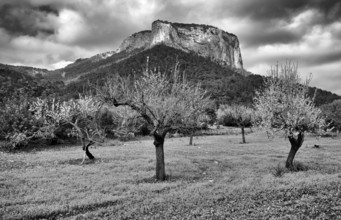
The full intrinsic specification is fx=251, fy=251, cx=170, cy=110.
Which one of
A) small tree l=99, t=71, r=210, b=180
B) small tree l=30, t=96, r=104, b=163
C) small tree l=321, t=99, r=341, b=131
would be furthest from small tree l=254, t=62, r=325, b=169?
small tree l=321, t=99, r=341, b=131

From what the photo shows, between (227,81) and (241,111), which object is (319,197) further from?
(227,81)

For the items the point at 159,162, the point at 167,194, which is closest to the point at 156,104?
the point at 159,162

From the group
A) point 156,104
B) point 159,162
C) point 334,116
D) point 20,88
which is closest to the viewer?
point 159,162

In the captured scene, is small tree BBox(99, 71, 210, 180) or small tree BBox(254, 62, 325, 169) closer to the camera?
small tree BBox(99, 71, 210, 180)

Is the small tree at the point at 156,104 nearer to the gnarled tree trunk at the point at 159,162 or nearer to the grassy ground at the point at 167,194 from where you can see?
the gnarled tree trunk at the point at 159,162

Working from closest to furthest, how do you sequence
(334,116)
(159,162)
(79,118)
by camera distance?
(159,162)
(79,118)
(334,116)

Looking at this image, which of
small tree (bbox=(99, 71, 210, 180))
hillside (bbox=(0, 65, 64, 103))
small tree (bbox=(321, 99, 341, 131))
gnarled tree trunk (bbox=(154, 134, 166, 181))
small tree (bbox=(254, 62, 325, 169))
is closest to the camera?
small tree (bbox=(99, 71, 210, 180))

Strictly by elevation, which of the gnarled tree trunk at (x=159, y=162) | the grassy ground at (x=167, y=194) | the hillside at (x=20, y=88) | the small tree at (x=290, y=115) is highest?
the hillside at (x=20, y=88)

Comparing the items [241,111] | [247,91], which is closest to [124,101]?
[241,111]

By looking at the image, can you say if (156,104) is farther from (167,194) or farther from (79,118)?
(79,118)

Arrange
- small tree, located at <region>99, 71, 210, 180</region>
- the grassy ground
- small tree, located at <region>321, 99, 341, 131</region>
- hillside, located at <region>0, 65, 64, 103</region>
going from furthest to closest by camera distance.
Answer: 1. hillside, located at <region>0, 65, 64, 103</region>
2. small tree, located at <region>321, 99, 341, 131</region>
3. small tree, located at <region>99, 71, 210, 180</region>
4. the grassy ground

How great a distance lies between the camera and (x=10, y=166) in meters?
24.1

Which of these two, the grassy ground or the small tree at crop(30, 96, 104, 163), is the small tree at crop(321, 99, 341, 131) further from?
the small tree at crop(30, 96, 104, 163)

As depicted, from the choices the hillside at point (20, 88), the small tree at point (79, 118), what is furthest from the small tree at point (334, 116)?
the hillside at point (20, 88)
